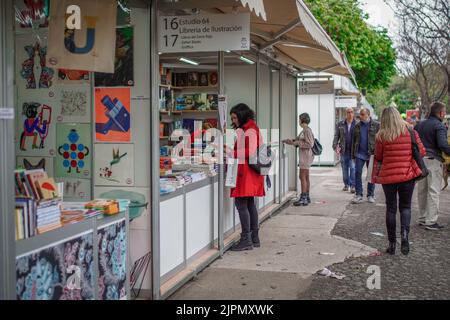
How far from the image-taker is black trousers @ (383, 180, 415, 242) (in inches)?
257

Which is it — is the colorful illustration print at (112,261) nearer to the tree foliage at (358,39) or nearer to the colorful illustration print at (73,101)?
the colorful illustration print at (73,101)

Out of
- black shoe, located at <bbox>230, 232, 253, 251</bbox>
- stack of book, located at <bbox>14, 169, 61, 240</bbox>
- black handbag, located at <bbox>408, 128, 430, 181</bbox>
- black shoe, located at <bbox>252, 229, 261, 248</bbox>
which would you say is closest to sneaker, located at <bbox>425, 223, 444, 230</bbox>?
black handbag, located at <bbox>408, 128, 430, 181</bbox>

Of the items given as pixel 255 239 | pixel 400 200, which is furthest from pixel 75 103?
pixel 400 200

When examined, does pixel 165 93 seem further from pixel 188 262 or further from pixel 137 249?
pixel 137 249

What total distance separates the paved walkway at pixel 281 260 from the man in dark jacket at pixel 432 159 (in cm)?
136

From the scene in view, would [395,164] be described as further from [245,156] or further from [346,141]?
[346,141]

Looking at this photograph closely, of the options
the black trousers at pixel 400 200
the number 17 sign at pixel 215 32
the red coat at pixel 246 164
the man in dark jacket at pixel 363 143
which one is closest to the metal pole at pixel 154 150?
the number 17 sign at pixel 215 32

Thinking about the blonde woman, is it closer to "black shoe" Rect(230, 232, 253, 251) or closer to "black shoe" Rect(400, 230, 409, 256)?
"black shoe" Rect(230, 232, 253, 251)

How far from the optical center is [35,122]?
15.7ft

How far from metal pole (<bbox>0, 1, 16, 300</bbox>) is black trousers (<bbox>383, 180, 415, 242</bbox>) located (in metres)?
4.73

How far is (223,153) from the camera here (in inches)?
269

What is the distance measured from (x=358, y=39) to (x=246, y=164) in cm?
1436

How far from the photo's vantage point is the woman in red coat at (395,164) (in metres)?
6.44

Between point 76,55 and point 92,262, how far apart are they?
4.77 ft
